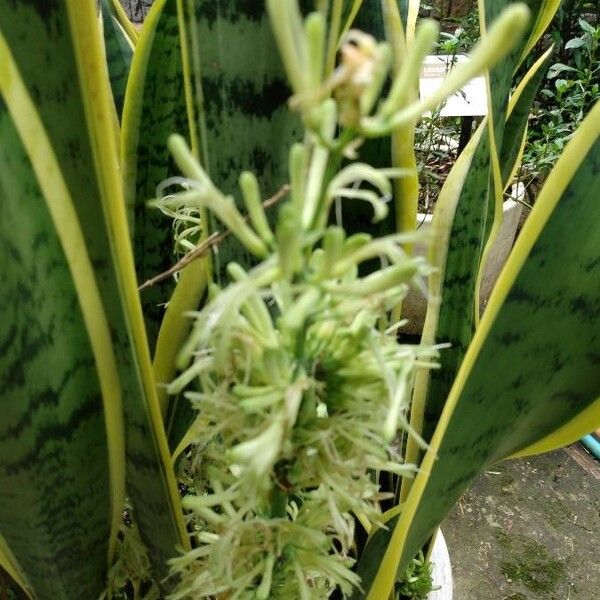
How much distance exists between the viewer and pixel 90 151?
0.94 feet

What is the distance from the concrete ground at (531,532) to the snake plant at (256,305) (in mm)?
528

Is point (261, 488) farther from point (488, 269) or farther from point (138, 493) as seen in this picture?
point (488, 269)

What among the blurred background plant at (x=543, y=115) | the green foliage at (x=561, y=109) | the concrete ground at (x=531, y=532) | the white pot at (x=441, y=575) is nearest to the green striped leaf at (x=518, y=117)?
the white pot at (x=441, y=575)

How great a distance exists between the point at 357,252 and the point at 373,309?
0.15 ft

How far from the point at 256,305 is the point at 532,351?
0.55 ft

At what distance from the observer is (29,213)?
288 mm

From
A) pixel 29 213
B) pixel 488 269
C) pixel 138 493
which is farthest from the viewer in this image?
pixel 488 269

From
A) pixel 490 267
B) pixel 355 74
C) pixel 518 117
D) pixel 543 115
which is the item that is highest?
pixel 355 74

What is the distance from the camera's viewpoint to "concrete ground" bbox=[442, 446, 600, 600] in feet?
2.99

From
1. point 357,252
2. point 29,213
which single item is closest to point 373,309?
point 357,252

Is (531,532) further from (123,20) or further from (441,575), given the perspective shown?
(123,20)

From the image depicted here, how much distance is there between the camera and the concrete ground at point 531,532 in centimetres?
91

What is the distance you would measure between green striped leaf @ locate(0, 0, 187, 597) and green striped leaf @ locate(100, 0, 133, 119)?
0.32m

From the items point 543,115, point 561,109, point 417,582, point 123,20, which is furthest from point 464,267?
point 543,115
